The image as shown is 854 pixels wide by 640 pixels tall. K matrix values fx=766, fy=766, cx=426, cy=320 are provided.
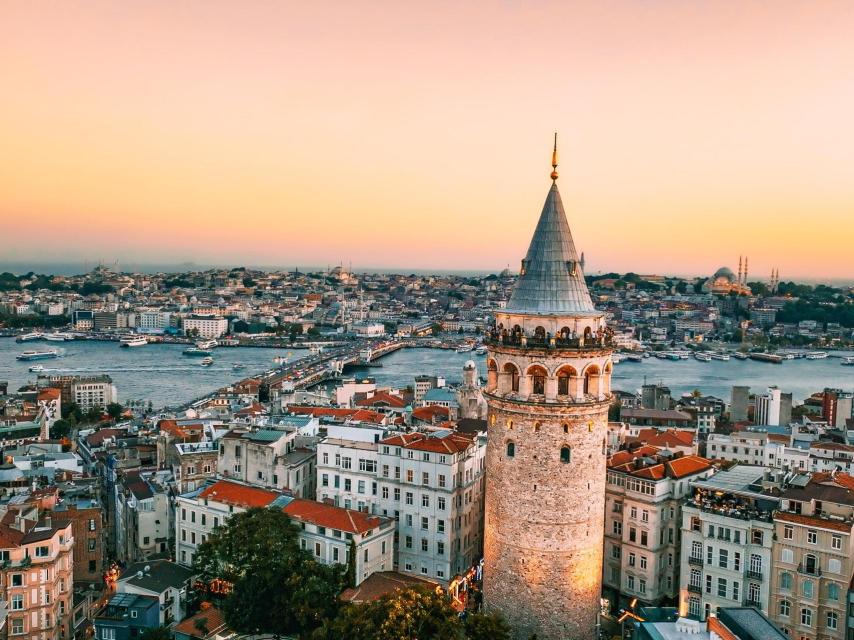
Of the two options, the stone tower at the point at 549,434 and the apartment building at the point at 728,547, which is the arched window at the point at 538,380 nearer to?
the stone tower at the point at 549,434

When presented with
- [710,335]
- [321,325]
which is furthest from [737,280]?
[321,325]

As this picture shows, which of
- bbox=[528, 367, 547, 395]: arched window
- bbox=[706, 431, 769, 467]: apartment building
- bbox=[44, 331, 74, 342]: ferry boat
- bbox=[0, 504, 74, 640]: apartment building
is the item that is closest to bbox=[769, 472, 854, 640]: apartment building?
bbox=[528, 367, 547, 395]: arched window

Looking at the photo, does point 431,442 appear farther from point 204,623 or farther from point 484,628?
point 484,628

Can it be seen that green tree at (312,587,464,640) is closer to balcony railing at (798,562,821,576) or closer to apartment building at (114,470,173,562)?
balcony railing at (798,562,821,576)

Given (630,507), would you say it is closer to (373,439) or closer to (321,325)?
(373,439)

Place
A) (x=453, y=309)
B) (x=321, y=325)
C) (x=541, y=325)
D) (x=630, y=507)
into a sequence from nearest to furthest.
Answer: (x=541, y=325)
(x=630, y=507)
(x=321, y=325)
(x=453, y=309)

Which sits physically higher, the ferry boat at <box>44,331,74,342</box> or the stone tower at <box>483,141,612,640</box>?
→ the stone tower at <box>483,141,612,640</box>

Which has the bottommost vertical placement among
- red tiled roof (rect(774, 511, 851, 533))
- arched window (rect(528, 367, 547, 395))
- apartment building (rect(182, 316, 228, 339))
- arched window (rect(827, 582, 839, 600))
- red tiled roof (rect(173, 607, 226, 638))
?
apartment building (rect(182, 316, 228, 339))
